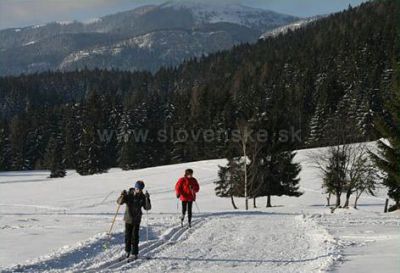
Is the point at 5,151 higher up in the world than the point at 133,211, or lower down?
higher up

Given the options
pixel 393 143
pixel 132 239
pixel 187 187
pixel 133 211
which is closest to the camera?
pixel 132 239

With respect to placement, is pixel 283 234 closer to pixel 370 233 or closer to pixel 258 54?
pixel 370 233

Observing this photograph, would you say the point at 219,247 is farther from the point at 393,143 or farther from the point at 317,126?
the point at 317,126

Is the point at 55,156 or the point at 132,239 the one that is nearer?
the point at 132,239

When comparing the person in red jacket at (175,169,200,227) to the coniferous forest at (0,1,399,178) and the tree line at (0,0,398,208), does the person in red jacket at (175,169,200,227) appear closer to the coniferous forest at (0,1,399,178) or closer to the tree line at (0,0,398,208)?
the coniferous forest at (0,1,399,178)

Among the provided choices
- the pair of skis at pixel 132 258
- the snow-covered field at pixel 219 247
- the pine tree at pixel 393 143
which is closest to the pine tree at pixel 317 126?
the pine tree at pixel 393 143

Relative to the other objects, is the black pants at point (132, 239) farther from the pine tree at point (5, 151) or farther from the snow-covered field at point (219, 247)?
the pine tree at point (5, 151)

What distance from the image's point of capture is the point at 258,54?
575 feet

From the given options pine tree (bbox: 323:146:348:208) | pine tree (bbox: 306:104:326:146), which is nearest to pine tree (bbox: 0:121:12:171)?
pine tree (bbox: 306:104:326:146)

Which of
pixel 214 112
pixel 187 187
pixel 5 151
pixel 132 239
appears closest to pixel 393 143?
pixel 187 187

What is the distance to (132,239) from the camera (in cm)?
1279

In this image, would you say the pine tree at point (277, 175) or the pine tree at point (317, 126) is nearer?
the pine tree at point (277, 175)

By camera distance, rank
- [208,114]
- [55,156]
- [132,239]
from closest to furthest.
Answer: [132,239], [55,156], [208,114]

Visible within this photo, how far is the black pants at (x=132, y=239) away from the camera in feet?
41.5
